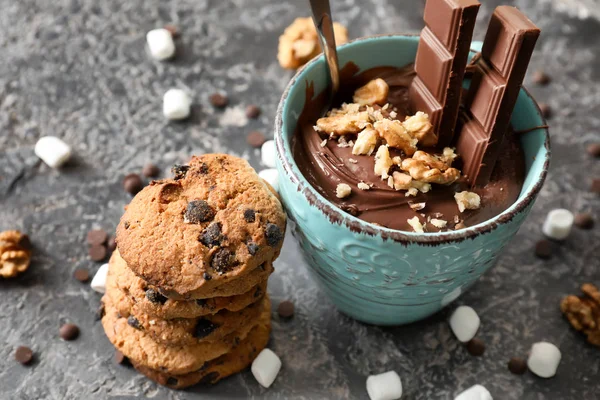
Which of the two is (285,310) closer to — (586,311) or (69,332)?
(69,332)

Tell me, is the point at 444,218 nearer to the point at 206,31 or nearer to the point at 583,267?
the point at 583,267

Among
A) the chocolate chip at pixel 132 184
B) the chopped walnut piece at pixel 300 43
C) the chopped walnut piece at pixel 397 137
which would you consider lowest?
the chocolate chip at pixel 132 184

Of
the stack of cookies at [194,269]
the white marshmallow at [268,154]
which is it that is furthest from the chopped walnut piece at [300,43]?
the stack of cookies at [194,269]

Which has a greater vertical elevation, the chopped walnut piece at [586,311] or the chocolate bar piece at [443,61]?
the chocolate bar piece at [443,61]

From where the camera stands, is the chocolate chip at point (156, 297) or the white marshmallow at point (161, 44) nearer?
the chocolate chip at point (156, 297)

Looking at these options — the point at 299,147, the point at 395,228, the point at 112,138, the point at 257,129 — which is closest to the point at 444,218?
the point at 395,228

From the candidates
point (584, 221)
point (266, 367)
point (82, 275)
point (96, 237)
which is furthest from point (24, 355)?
point (584, 221)

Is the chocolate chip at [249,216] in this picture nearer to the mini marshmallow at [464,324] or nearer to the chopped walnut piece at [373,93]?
the chopped walnut piece at [373,93]
